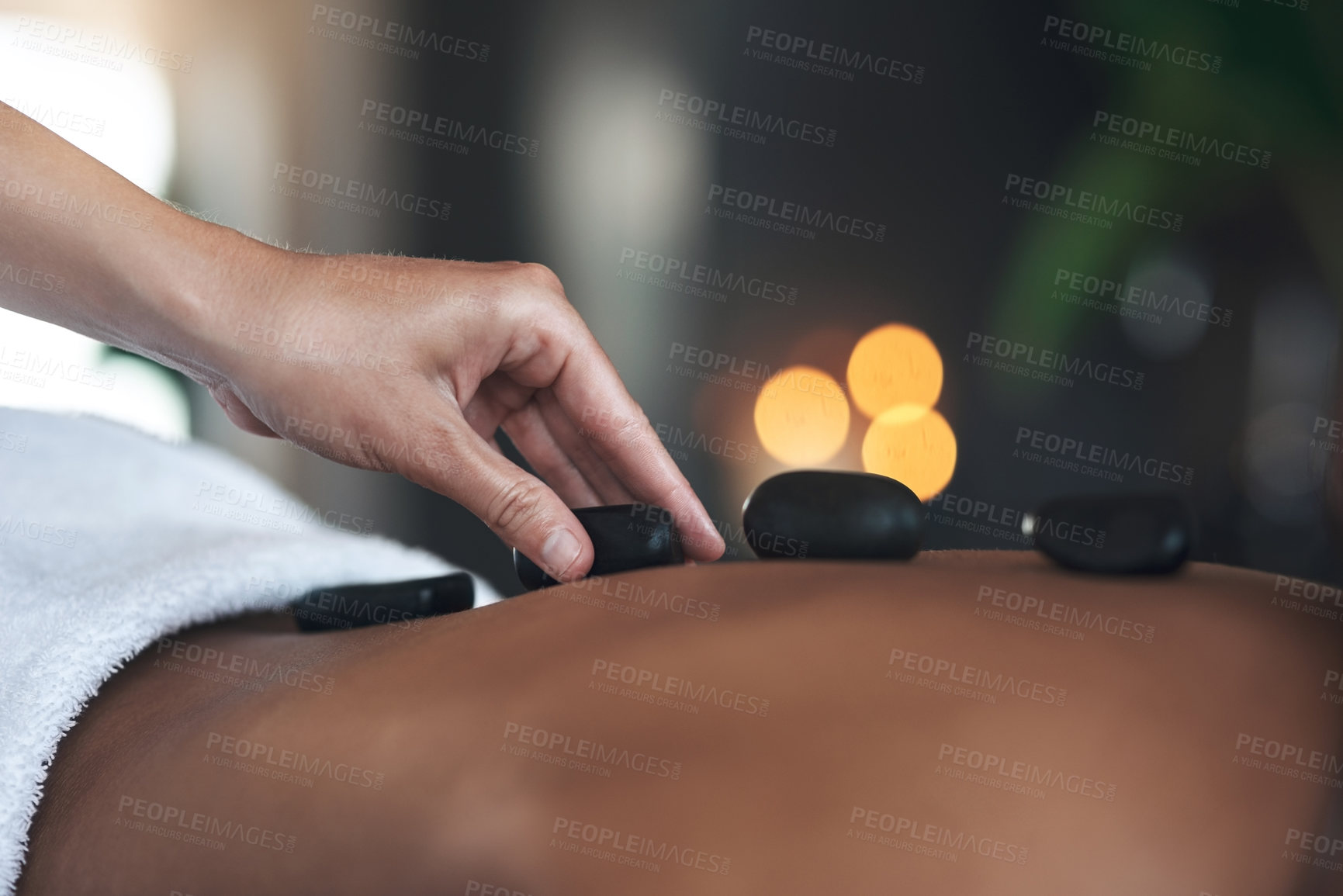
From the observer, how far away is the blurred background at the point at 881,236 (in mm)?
2768

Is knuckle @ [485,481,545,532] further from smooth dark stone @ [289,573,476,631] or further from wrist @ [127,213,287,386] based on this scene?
wrist @ [127,213,287,386]

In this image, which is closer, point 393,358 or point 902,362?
point 393,358

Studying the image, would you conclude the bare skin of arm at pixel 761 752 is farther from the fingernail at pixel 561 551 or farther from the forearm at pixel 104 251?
the forearm at pixel 104 251

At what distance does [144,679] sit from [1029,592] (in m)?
0.55

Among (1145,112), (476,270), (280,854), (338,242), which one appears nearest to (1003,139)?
(1145,112)

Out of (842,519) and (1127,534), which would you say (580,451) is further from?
(1127,534)

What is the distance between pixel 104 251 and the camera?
665mm

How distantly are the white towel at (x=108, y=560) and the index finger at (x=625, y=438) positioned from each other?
213 mm

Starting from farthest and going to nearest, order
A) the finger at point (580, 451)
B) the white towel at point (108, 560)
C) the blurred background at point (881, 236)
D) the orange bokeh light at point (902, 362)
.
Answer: the orange bokeh light at point (902, 362), the blurred background at point (881, 236), the finger at point (580, 451), the white towel at point (108, 560)

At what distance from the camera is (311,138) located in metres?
2.78

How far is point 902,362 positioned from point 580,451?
221 centimetres

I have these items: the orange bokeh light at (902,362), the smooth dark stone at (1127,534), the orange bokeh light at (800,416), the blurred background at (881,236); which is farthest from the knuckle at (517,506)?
the orange bokeh light at (902,362)

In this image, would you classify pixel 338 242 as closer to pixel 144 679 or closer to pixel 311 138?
pixel 311 138

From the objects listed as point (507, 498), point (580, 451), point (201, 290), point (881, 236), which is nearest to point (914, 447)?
point (881, 236)
